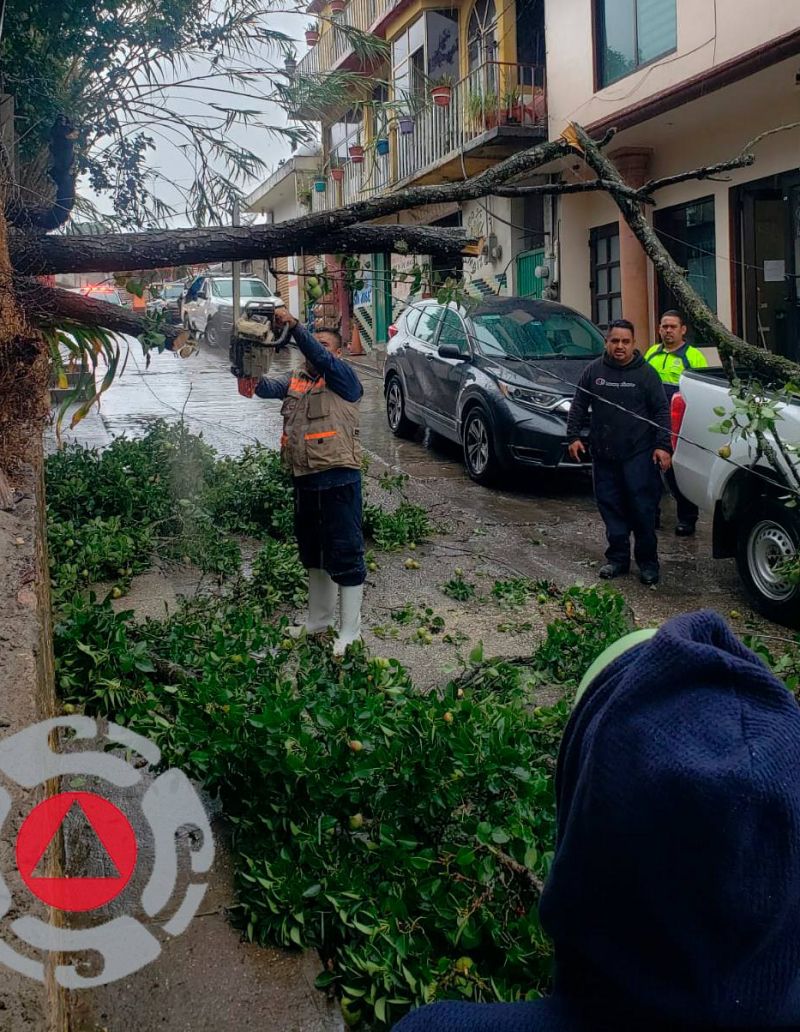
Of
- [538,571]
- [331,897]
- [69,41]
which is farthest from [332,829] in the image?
[69,41]

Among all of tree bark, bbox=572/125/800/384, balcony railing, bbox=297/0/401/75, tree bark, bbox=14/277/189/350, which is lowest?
Result: tree bark, bbox=572/125/800/384

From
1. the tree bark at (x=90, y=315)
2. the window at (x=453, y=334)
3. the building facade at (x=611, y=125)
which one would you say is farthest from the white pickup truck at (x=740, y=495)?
the window at (x=453, y=334)

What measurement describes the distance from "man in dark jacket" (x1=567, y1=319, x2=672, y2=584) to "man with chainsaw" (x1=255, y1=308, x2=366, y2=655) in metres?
2.38

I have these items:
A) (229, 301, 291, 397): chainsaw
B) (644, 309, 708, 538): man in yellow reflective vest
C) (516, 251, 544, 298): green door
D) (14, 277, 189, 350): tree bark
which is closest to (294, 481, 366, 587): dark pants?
(229, 301, 291, 397): chainsaw

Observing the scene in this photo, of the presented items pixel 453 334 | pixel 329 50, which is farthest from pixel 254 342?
pixel 453 334

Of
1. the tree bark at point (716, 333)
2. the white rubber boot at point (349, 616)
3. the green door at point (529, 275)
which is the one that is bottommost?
the white rubber boot at point (349, 616)

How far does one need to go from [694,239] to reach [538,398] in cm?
547

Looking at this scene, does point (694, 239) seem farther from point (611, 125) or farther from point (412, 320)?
point (412, 320)

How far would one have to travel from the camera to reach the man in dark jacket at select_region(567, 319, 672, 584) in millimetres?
7289

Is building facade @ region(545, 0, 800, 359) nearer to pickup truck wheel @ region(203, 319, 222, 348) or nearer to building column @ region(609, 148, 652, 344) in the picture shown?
building column @ region(609, 148, 652, 344)

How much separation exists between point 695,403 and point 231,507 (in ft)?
12.2

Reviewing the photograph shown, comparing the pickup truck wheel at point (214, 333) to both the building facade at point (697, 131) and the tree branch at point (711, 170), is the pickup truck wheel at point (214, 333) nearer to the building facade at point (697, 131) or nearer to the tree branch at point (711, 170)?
the building facade at point (697, 131)

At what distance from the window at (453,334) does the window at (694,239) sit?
3505 millimetres

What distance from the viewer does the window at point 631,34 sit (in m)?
13.2
